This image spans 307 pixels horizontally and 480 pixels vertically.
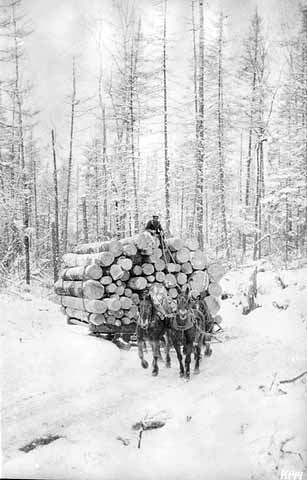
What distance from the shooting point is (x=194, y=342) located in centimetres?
716

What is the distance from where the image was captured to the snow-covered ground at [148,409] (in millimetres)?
3709

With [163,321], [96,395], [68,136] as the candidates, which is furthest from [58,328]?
[68,136]

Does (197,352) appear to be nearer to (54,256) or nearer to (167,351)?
(167,351)

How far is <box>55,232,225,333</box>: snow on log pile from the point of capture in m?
8.58

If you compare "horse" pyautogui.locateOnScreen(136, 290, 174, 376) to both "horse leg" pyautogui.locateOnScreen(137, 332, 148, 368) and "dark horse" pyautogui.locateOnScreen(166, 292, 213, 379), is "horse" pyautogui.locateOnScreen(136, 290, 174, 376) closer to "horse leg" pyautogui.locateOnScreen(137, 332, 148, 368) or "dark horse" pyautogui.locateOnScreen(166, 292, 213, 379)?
"horse leg" pyautogui.locateOnScreen(137, 332, 148, 368)

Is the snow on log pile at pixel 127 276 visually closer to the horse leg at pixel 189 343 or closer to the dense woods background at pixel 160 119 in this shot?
the horse leg at pixel 189 343

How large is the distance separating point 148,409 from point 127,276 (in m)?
4.06

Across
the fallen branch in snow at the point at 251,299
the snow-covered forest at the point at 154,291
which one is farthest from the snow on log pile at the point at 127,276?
the fallen branch in snow at the point at 251,299

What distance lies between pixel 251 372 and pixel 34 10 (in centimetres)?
663

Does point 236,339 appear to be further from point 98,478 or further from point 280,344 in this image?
point 98,478

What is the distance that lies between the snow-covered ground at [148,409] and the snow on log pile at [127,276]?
68 centimetres

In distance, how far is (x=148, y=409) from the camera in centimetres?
509

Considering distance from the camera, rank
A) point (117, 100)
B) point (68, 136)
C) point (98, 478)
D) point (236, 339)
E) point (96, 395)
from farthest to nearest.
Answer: point (68, 136) → point (117, 100) → point (236, 339) → point (96, 395) → point (98, 478)

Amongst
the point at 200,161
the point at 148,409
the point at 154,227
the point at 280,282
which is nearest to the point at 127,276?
the point at 154,227
